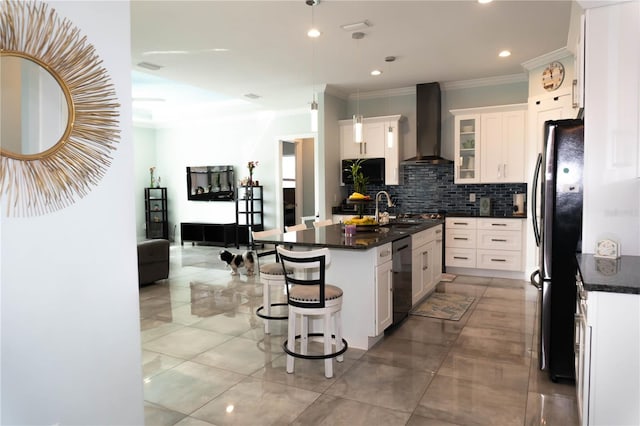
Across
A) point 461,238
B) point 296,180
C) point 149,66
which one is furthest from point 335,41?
point 296,180

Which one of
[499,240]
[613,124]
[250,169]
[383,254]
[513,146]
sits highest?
[513,146]

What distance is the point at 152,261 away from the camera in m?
5.77

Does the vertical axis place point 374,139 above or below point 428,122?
below

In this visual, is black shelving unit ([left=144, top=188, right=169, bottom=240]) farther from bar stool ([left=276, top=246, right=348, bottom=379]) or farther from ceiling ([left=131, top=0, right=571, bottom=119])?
bar stool ([left=276, top=246, right=348, bottom=379])

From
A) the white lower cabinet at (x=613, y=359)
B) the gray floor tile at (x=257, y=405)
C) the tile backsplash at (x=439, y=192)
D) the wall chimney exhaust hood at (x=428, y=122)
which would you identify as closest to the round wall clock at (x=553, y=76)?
the tile backsplash at (x=439, y=192)

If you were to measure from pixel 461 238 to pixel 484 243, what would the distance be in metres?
0.33

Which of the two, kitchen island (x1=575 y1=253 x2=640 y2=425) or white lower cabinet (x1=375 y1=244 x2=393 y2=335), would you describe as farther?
white lower cabinet (x1=375 y1=244 x2=393 y2=335)

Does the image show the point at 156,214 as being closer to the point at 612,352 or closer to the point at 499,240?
the point at 499,240

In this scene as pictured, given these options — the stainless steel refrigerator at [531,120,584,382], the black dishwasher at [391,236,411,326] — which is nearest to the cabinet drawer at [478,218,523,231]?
the black dishwasher at [391,236,411,326]

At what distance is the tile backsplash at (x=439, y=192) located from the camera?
6.50 meters

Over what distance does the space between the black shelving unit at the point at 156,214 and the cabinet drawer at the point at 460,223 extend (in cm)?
675

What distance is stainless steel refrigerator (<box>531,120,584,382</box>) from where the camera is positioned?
272 centimetres

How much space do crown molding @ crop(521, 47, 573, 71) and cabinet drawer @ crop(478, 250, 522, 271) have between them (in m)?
2.54

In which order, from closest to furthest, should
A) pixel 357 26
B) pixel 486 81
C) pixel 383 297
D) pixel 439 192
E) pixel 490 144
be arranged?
pixel 383 297, pixel 357 26, pixel 490 144, pixel 486 81, pixel 439 192
